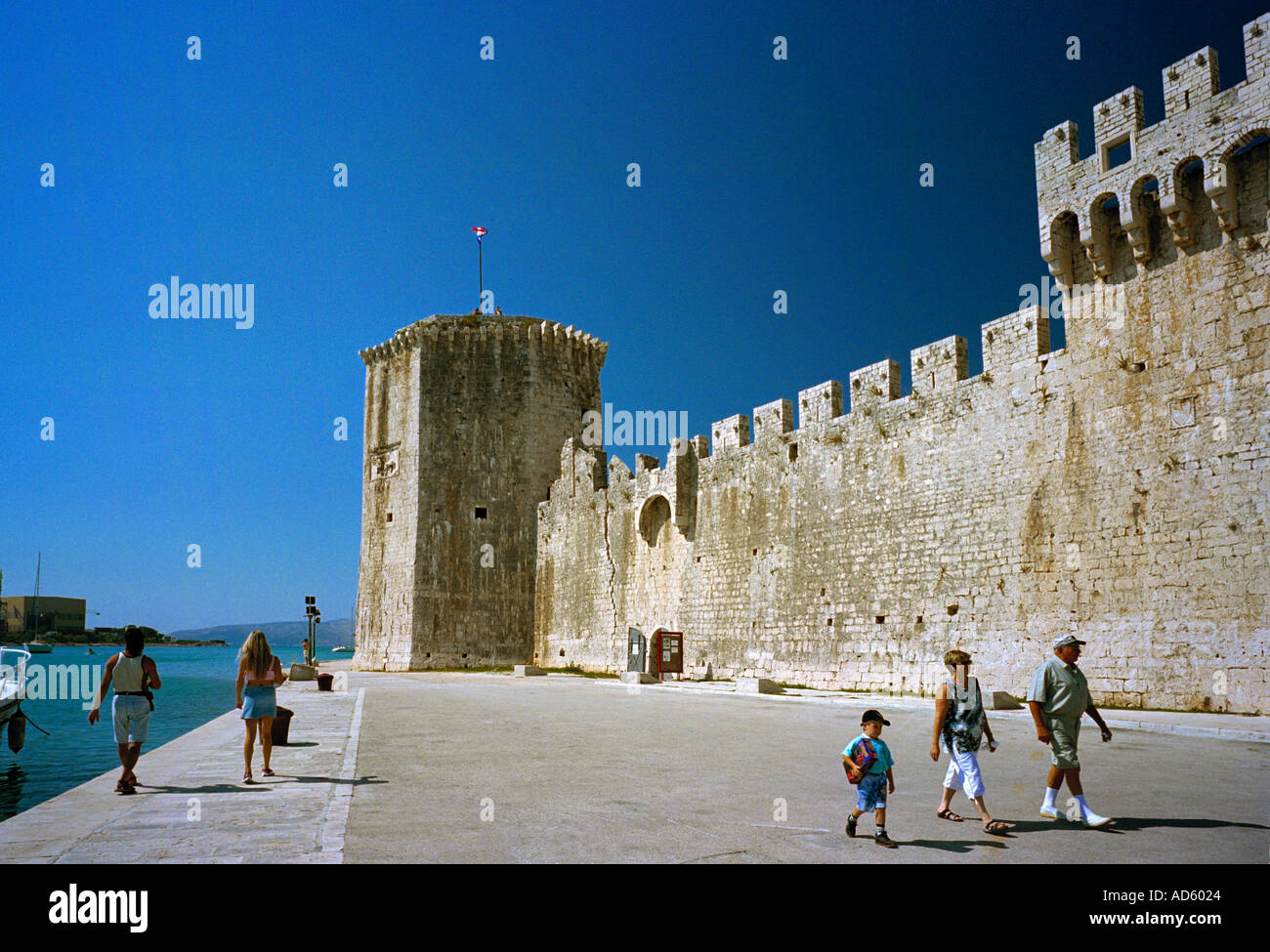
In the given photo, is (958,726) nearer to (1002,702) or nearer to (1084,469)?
(1002,702)

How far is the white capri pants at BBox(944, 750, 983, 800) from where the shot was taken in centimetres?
598

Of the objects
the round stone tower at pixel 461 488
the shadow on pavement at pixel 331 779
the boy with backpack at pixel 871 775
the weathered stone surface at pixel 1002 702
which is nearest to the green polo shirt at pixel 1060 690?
the boy with backpack at pixel 871 775

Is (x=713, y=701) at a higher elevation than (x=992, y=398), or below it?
below

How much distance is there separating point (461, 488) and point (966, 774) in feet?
101

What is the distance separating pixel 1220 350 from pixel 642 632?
17816mm

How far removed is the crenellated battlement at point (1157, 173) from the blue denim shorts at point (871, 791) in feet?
40.7

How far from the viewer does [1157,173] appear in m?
14.5

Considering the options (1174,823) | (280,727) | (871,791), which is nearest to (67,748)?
(280,727)

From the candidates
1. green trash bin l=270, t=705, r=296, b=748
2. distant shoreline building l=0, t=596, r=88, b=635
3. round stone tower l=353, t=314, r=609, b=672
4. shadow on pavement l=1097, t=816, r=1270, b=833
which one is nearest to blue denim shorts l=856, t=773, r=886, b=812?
shadow on pavement l=1097, t=816, r=1270, b=833

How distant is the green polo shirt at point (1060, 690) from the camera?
6.25 metres

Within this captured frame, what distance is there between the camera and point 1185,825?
5867 mm

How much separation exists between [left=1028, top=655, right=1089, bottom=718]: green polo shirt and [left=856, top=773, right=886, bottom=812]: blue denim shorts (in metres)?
1.50
